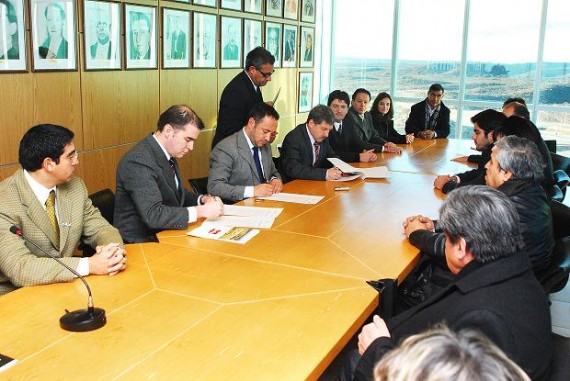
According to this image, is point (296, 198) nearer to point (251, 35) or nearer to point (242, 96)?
point (242, 96)

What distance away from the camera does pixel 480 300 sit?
1855mm

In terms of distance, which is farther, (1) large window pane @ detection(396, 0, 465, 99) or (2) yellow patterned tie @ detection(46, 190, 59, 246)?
(1) large window pane @ detection(396, 0, 465, 99)

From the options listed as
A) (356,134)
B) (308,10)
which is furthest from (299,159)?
(308,10)

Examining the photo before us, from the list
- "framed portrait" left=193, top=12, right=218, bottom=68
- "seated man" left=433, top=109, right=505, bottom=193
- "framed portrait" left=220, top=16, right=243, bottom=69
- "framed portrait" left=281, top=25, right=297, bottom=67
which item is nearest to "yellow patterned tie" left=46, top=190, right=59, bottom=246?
"seated man" left=433, top=109, right=505, bottom=193

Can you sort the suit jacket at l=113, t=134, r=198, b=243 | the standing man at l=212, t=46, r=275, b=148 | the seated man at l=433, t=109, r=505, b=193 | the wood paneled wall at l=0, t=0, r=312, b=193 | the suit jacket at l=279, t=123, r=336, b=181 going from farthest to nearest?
the standing man at l=212, t=46, r=275, b=148, the suit jacket at l=279, t=123, r=336, b=181, the seated man at l=433, t=109, r=505, b=193, the wood paneled wall at l=0, t=0, r=312, b=193, the suit jacket at l=113, t=134, r=198, b=243

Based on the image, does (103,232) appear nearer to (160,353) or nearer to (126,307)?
(126,307)

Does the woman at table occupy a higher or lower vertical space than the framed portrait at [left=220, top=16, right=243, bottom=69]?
lower

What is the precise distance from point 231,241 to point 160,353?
1.22m

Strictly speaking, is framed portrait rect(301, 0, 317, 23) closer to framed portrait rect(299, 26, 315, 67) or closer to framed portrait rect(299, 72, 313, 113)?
framed portrait rect(299, 26, 315, 67)

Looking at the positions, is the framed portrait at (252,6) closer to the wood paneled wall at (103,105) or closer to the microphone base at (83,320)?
the wood paneled wall at (103,105)

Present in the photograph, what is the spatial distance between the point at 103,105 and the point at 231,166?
1599 mm

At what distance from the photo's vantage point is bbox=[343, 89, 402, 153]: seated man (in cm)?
646

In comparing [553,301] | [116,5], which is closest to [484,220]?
[553,301]

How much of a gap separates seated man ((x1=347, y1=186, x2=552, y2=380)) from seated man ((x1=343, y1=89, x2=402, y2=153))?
4.29 metres
